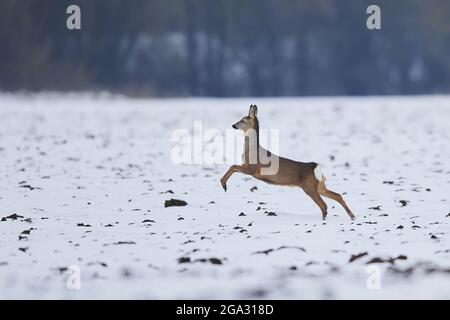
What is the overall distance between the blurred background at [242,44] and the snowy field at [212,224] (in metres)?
29.7

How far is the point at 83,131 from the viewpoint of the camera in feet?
71.2

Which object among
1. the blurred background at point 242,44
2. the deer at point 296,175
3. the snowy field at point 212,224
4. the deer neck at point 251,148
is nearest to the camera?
the snowy field at point 212,224

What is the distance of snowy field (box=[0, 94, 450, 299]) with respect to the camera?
682cm

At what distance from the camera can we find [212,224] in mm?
9742

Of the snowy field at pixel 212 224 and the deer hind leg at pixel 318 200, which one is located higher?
the deer hind leg at pixel 318 200

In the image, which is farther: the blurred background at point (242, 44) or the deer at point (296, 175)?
the blurred background at point (242, 44)

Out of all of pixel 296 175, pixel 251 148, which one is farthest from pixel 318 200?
pixel 251 148

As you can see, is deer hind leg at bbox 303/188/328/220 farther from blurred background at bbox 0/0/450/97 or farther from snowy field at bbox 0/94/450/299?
blurred background at bbox 0/0/450/97

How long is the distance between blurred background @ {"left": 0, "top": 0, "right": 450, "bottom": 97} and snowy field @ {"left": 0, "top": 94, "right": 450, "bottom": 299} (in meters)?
29.7

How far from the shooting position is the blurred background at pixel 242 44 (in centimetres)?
4944

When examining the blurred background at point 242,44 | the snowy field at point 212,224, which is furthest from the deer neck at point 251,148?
the blurred background at point 242,44

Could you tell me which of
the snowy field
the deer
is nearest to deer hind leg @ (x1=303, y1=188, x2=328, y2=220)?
the deer

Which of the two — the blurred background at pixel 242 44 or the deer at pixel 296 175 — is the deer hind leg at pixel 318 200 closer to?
the deer at pixel 296 175

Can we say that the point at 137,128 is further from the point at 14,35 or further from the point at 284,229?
the point at 14,35
